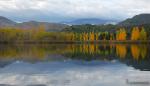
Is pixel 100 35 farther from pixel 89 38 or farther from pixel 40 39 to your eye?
pixel 40 39

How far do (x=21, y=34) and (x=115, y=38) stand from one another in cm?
4393

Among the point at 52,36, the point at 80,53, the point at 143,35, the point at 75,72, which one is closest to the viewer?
the point at 75,72

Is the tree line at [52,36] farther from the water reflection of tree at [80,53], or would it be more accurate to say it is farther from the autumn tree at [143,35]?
the water reflection of tree at [80,53]

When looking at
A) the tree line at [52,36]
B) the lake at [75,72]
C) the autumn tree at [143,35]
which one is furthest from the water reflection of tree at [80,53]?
the tree line at [52,36]

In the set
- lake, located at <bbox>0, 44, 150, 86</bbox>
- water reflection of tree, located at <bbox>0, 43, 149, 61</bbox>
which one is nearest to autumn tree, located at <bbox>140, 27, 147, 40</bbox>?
water reflection of tree, located at <bbox>0, 43, 149, 61</bbox>

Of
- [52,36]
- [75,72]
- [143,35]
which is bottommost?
[52,36]

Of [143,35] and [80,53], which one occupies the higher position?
[80,53]

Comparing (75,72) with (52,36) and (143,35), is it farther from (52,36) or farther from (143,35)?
(52,36)

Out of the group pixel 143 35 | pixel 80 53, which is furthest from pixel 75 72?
pixel 143 35

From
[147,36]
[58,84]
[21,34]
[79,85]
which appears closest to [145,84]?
[79,85]

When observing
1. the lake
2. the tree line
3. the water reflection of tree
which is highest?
the lake

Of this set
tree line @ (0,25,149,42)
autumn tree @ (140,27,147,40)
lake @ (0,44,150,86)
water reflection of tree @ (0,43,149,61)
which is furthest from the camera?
tree line @ (0,25,149,42)

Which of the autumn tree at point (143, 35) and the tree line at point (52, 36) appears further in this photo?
the tree line at point (52, 36)

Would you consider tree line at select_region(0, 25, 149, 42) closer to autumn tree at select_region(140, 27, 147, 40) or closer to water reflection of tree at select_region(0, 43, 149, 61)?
autumn tree at select_region(140, 27, 147, 40)
